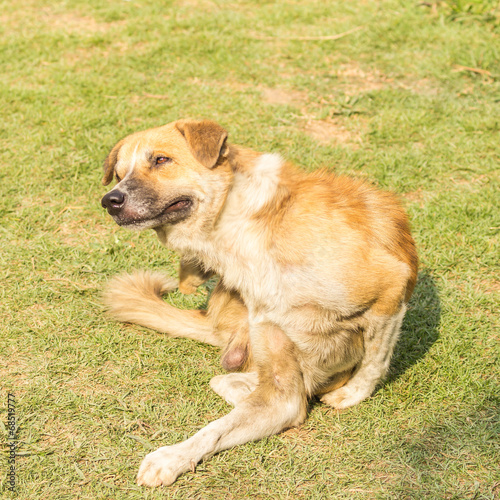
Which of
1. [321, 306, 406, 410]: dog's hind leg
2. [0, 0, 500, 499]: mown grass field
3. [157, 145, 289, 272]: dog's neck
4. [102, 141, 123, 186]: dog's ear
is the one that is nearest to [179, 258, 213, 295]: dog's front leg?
[157, 145, 289, 272]: dog's neck

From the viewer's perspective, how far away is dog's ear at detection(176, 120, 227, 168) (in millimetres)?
3461

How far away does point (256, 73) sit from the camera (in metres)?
7.30

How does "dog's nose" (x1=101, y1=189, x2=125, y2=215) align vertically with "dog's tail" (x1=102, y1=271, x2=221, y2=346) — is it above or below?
above

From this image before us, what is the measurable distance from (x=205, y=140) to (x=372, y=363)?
5.06 ft

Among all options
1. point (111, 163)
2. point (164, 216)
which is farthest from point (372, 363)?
point (111, 163)

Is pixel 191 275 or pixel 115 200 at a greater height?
pixel 115 200

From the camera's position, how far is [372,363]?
357 cm

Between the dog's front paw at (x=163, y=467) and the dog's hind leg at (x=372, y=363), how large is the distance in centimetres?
96

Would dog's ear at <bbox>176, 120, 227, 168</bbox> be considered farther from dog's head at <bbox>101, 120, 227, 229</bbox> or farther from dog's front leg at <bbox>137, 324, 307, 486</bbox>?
dog's front leg at <bbox>137, 324, 307, 486</bbox>

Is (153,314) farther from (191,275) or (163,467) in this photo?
(163,467)

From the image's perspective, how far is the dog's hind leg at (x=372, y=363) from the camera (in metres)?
3.44

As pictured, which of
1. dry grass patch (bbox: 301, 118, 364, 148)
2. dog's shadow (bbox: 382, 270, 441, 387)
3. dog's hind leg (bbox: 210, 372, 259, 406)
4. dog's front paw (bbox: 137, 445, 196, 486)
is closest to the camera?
dog's front paw (bbox: 137, 445, 196, 486)

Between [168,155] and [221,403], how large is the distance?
57.4 inches

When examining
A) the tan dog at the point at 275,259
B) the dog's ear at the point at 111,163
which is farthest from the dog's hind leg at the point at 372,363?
the dog's ear at the point at 111,163
